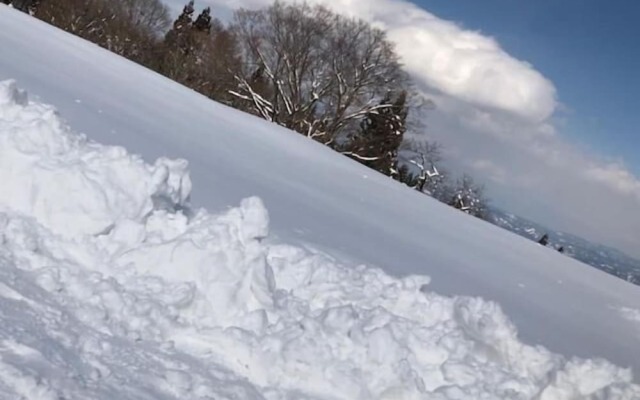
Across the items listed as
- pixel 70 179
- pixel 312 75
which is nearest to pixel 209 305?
pixel 70 179

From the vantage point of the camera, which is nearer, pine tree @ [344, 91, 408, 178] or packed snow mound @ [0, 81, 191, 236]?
packed snow mound @ [0, 81, 191, 236]

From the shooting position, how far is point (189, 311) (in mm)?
3646

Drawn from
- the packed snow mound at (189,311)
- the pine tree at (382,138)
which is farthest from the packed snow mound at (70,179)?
the pine tree at (382,138)

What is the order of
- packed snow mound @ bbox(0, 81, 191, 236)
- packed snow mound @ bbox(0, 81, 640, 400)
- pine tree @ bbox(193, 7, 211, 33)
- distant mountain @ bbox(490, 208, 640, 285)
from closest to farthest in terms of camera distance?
1. packed snow mound @ bbox(0, 81, 640, 400)
2. packed snow mound @ bbox(0, 81, 191, 236)
3. distant mountain @ bbox(490, 208, 640, 285)
4. pine tree @ bbox(193, 7, 211, 33)

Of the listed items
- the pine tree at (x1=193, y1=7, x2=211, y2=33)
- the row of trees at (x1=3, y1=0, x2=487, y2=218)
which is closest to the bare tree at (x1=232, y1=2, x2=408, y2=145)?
the row of trees at (x1=3, y1=0, x2=487, y2=218)

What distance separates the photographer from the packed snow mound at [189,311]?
2.99m

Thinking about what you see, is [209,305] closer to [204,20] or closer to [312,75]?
[312,75]

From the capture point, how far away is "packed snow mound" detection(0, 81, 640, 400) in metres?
2.99

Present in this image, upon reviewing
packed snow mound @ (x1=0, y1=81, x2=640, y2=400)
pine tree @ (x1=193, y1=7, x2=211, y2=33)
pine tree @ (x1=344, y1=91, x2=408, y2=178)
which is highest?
pine tree @ (x1=193, y1=7, x2=211, y2=33)

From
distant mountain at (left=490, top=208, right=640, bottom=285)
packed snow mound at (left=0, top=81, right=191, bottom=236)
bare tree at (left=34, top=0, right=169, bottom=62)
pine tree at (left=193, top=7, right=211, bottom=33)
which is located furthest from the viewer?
pine tree at (left=193, top=7, right=211, bottom=33)

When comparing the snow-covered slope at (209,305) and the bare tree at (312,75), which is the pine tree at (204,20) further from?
the snow-covered slope at (209,305)

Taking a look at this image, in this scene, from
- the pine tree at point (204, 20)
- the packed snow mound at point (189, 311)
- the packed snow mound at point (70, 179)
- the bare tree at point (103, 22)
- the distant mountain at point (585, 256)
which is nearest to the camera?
the packed snow mound at point (189, 311)

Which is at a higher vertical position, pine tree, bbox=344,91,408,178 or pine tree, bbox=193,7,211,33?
pine tree, bbox=193,7,211,33

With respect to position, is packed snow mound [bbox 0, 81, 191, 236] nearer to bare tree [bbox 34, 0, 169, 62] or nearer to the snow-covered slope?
the snow-covered slope
